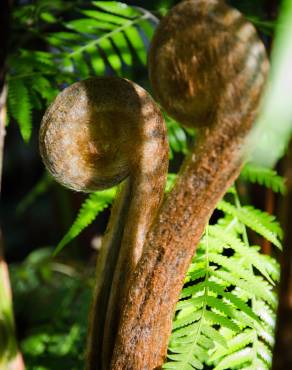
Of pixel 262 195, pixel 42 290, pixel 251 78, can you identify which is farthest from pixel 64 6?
pixel 42 290

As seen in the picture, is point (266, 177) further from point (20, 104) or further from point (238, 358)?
point (20, 104)

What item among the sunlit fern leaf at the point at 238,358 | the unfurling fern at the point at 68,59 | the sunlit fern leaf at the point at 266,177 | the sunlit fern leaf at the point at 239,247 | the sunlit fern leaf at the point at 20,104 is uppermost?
the unfurling fern at the point at 68,59

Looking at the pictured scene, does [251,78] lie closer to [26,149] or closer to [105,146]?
[105,146]

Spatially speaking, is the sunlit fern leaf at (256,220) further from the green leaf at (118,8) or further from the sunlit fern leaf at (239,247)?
the green leaf at (118,8)

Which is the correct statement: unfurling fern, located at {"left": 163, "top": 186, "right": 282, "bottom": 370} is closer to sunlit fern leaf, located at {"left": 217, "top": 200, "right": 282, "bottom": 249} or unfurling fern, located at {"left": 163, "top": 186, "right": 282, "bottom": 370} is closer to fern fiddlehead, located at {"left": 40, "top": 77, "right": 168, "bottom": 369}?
sunlit fern leaf, located at {"left": 217, "top": 200, "right": 282, "bottom": 249}

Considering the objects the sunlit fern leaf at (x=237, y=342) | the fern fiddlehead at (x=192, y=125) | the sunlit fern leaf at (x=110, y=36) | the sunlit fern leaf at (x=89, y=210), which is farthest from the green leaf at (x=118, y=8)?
the sunlit fern leaf at (x=237, y=342)

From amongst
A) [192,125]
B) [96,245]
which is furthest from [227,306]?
[96,245]
